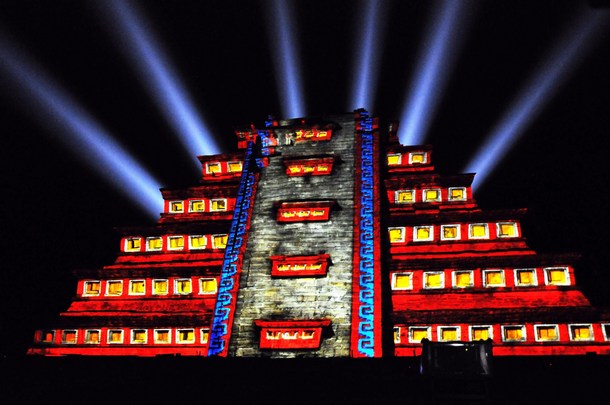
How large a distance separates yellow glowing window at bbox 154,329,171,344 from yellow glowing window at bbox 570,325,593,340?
13681 mm

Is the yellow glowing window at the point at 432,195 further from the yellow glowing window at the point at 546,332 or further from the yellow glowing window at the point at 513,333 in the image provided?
the yellow glowing window at the point at 546,332

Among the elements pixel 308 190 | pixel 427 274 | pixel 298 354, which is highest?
pixel 308 190

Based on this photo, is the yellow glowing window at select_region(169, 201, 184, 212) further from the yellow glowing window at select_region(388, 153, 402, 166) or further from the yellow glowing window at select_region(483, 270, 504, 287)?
the yellow glowing window at select_region(483, 270, 504, 287)

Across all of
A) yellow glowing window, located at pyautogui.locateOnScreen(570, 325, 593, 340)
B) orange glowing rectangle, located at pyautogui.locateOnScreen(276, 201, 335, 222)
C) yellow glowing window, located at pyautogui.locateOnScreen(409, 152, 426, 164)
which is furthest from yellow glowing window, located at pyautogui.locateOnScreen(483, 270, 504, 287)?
yellow glowing window, located at pyautogui.locateOnScreen(409, 152, 426, 164)

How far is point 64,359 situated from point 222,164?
14610 mm

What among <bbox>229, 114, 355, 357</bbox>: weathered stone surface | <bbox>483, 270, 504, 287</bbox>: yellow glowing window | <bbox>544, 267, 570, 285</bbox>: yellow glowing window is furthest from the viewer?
<bbox>483, 270, 504, 287</bbox>: yellow glowing window

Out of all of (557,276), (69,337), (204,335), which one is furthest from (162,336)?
(557,276)

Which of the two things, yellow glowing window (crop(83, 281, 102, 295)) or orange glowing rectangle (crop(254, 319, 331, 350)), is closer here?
orange glowing rectangle (crop(254, 319, 331, 350))

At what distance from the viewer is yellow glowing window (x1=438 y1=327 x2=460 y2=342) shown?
16.4 metres

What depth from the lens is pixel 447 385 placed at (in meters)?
8.03

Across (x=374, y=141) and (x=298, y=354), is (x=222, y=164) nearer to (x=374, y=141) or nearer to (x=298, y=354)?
(x=374, y=141)

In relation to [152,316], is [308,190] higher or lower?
higher

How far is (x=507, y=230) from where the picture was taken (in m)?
18.8

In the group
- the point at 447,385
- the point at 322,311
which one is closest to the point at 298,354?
the point at 322,311
